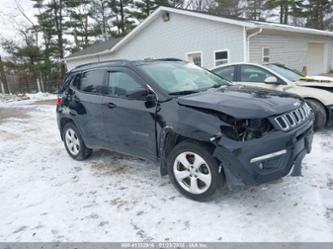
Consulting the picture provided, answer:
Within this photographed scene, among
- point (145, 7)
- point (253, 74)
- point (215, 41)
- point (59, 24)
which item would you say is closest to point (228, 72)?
point (253, 74)

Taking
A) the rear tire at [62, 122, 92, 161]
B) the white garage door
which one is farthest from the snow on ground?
the white garage door

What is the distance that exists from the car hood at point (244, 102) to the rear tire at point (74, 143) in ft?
8.15

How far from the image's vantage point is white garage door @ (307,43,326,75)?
58.7 ft

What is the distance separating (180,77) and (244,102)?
1297 mm

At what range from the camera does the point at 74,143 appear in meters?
5.11

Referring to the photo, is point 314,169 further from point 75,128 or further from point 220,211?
point 75,128

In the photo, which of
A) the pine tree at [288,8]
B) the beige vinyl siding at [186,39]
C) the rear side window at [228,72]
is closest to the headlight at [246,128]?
the rear side window at [228,72]

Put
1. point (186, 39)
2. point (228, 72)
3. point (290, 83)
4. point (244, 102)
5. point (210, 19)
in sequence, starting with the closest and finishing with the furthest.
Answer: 1. point (244, 102)
2. point (290, 83)
3. point (228, 72)
4. point (210, 19)
5. point (186, 39)

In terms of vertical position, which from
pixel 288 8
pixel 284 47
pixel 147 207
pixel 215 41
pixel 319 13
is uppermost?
pixel 288 8

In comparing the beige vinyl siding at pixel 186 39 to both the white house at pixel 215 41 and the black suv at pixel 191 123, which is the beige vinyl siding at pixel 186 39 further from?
the black suv at pixel 191 123

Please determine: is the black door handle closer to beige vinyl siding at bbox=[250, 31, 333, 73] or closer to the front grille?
the front grille

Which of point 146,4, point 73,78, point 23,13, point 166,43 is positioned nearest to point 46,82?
point 23,13

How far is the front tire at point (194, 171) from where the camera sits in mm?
2986

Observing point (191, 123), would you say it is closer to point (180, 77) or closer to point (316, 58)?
point (180, 77)
